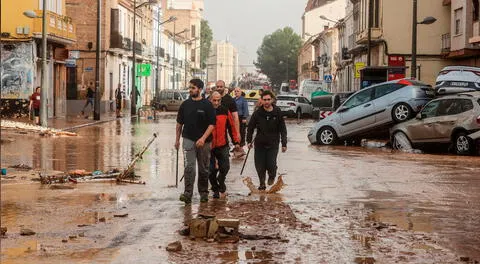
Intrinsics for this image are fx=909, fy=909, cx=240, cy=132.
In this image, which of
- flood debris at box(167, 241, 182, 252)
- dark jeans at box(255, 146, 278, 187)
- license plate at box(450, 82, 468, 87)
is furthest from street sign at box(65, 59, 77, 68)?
flood debris at box(167, 241, 182, 252)

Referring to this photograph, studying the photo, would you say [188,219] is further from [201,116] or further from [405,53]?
[405,53]

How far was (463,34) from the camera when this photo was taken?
44875mm

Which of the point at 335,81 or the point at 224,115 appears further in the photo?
the point at 335,81

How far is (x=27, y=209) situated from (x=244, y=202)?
2.99 meters

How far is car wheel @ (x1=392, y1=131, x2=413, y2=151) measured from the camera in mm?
25484

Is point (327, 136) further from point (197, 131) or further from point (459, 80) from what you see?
point (197, 131)

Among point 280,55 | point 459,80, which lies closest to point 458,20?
point 459,80

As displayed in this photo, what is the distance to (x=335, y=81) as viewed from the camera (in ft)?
283

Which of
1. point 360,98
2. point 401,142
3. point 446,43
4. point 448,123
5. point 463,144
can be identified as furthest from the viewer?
point 446,43

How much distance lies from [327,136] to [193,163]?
51.0 ft

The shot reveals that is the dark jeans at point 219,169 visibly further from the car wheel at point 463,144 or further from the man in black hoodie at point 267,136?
the car wheel at point 463,144

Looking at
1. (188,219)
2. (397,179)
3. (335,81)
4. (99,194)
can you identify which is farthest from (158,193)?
(335,81)

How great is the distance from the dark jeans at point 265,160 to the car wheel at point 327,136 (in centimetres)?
1337

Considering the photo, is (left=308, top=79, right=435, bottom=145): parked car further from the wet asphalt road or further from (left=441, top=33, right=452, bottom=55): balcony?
(left=441, top=33, right=452, bottom=55): balcony
